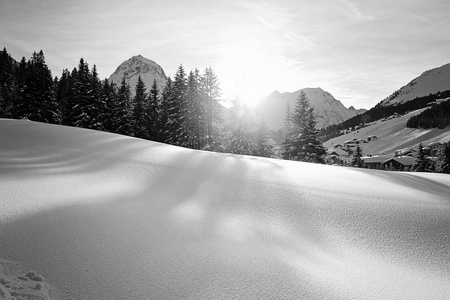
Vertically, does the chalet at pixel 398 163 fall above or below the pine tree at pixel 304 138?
below

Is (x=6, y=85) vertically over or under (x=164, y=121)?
over

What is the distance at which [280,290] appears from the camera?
2.27 metres

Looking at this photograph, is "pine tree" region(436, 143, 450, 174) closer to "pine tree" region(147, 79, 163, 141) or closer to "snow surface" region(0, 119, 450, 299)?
"pine tree" region(147, 79, 163, 141)

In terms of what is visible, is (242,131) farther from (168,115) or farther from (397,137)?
(397,137)

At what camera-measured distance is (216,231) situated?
3.12 metres

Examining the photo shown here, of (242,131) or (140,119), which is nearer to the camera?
(242,131)

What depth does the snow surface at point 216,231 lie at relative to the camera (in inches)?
90.6

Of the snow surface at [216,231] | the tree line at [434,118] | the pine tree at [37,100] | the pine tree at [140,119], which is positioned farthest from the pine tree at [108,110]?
the tree line at [434,118]

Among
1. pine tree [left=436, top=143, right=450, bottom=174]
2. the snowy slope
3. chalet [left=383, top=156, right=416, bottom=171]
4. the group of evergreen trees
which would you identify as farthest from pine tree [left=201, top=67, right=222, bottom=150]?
the snowy slope

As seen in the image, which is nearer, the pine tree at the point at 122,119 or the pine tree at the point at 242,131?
the pine tree at the point at 242,131

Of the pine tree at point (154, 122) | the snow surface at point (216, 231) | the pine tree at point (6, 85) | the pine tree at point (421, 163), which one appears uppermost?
the pine tree at point (6, 85)

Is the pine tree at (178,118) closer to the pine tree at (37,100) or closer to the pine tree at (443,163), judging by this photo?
the pine tree at (37,100)

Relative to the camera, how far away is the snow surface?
7.55 feet

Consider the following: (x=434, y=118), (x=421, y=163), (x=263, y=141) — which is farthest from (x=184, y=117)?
(x=434, y=118)
